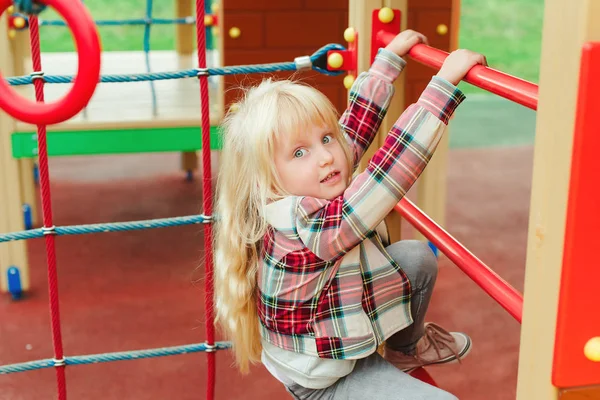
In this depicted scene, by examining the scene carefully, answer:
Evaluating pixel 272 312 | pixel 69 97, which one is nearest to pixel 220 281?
pixel 272 312

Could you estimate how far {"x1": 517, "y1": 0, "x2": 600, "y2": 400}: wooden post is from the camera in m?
0.88

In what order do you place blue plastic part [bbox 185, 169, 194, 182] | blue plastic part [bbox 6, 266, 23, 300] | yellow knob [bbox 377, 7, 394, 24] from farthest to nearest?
blue plastic part [bbox 185, 169, 194, 182]
blue plastic part [bbox 6, 266, 23, 300]
yellow knob [bbox 377, 7, 394, 24]

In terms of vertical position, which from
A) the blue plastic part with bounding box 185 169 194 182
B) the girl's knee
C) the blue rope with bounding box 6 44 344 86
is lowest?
the blue plastic part with bounding box 185 169 194 182

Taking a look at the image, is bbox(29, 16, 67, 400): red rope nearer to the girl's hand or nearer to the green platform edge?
the girl's hand

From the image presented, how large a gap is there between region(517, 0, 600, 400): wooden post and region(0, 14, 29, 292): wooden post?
183cm

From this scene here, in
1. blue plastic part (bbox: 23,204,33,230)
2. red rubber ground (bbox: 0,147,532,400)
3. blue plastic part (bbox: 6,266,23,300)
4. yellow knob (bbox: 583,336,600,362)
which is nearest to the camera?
yellow knob (bbox: 583,336,600,362)

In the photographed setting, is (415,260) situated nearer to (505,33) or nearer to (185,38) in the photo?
(185,38)

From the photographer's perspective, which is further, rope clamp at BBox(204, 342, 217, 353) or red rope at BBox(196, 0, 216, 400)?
rope clamp at BBox(204, 342, 217, 353)

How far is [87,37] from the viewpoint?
83cm

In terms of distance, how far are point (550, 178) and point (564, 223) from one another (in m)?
0.05

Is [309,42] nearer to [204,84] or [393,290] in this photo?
[204,84]

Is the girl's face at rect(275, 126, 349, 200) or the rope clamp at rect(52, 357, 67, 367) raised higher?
the girl's face at rect(275, 126, 349, 200)

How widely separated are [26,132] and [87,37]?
68.1 inches

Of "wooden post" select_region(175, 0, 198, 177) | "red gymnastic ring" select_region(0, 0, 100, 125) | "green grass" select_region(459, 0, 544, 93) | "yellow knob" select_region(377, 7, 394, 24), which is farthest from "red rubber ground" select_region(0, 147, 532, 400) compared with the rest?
"green grass" select_region(459, 0, 544, 93)
